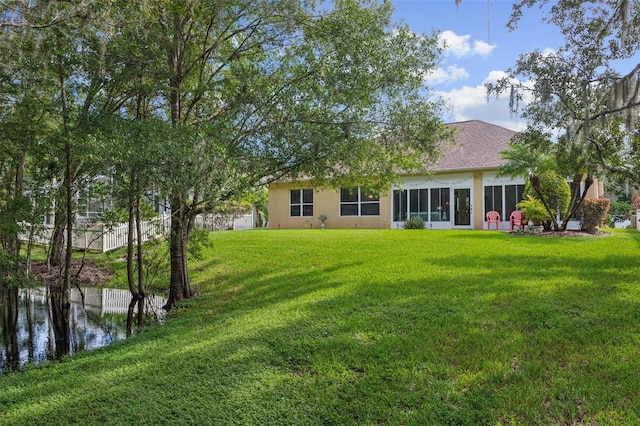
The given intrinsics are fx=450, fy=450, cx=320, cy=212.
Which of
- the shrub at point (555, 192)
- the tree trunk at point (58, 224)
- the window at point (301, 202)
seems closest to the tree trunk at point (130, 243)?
the tree trunk at point (58, 224)

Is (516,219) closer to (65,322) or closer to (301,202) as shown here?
(301,202)

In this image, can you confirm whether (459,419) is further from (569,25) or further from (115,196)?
(569,25)

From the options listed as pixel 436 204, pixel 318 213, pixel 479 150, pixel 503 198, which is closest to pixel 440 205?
pixel 436 204

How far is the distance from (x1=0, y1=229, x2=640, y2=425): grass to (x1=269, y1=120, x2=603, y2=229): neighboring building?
392 inches

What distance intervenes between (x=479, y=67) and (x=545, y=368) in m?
6.68

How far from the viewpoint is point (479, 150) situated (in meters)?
19.2

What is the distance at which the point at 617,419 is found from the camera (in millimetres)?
3342

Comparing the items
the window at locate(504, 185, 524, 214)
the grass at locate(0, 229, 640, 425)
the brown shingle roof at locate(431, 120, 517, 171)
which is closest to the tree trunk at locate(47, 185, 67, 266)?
the grass at locate(0, 229, 640, 425)

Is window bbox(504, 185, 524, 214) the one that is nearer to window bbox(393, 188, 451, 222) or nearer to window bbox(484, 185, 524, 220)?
window bbox(484, 185, 524, 220)

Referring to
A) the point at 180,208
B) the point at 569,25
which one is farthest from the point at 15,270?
the point at 569,25

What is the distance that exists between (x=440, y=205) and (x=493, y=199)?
2.19 meters

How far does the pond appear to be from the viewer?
21.5ft

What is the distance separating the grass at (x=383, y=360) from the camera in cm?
371

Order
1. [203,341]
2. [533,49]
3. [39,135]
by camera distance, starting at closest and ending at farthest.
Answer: [203,341] → [39,135] → [533,49]
